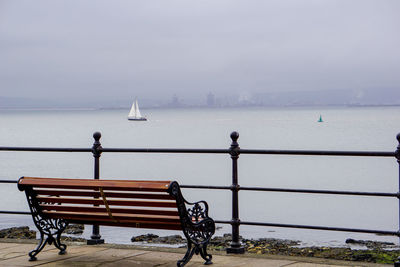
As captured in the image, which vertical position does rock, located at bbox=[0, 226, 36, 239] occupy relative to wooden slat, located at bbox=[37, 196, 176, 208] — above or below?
below

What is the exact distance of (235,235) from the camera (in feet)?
21.9

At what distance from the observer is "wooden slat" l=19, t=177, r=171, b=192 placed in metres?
5.24

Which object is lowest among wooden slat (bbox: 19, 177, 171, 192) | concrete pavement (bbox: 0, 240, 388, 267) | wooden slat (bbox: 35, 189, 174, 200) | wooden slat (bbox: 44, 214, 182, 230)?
concrete pavement (bbox: 0, 240, 388, 267)

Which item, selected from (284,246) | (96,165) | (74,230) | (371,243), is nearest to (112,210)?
(96,165)

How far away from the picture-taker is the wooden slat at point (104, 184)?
524 centimetres

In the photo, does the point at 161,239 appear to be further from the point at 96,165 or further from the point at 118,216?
the point at 118,216

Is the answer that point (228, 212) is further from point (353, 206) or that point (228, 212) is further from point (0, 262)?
point (0, 262)

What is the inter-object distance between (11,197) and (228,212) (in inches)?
368

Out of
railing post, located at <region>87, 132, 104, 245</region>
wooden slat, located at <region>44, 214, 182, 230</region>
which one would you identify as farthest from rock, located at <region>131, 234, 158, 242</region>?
wooden slat, located at <region>44, 214, 182, 230</region>

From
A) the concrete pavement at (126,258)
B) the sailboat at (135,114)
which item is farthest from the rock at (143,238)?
the sailboat at (135,114)

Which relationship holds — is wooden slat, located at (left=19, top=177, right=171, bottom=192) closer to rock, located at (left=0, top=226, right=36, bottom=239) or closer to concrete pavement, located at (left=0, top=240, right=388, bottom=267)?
concrete pavement, located at (left=0, top=240, right=388, bottom=267)

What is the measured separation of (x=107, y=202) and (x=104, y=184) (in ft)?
0.82

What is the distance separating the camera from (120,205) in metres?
→ 5.64

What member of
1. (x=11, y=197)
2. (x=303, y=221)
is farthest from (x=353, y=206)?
(x=11, y=197)
